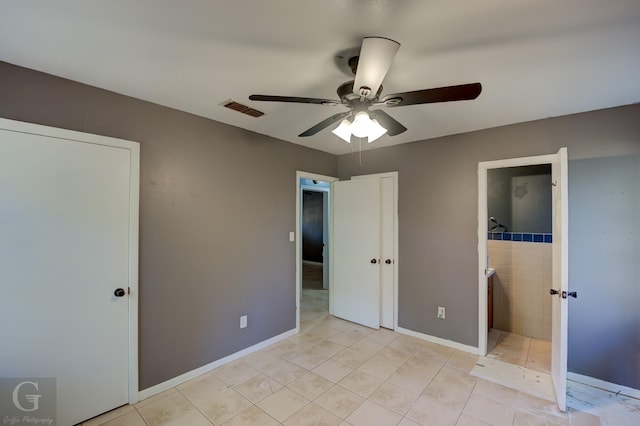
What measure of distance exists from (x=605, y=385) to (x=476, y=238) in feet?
5.04

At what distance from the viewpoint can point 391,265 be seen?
A: 3588 millimetres

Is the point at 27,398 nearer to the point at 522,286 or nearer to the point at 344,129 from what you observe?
the point at 344,129

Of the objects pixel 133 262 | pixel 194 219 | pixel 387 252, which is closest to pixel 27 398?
pixel 133 262

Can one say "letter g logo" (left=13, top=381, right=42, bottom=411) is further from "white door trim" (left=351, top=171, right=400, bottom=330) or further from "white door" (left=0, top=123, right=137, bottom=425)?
"white door trim" (left=351, top=171, right=400, bottom=330)

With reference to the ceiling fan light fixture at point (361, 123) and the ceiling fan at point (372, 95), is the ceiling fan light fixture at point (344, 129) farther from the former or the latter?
the ceiling fan light fixture at point (361, 123)

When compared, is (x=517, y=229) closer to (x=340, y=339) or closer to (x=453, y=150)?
(x=453, y=150)

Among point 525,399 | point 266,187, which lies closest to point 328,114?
point 266,187

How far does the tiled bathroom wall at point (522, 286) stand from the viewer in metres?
3.31

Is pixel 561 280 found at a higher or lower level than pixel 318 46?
lower

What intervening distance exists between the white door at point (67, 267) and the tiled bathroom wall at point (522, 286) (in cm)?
414

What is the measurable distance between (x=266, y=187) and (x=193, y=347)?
69.1 inches

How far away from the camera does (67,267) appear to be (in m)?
1.89

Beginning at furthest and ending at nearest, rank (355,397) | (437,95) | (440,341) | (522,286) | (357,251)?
(357,251) < (522,286) < (440,341) < (355,397) < (437,95)

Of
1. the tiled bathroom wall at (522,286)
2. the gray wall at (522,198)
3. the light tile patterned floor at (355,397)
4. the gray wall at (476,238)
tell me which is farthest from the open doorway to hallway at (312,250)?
the tiled bathroom wall at (522,286)
